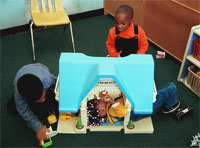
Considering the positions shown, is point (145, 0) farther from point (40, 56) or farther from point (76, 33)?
point (40, 56)

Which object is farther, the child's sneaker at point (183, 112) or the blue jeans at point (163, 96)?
the child's sneaker at point (183, 112)

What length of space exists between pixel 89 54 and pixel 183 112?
1466 mm

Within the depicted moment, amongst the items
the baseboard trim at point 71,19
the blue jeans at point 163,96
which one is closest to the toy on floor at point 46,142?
the blue jeans at point 163,96

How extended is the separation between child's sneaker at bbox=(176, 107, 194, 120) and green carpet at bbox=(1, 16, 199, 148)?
0.17 feet

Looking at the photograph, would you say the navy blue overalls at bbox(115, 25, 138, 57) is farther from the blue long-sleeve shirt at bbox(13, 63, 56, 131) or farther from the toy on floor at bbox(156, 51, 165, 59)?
the toy on floor at bbox(156, 51, 165, 59)

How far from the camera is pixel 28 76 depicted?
165 cm

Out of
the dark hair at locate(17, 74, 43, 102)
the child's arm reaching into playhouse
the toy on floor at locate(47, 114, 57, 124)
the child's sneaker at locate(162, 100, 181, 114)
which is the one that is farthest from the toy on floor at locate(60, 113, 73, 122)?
the child's sneaker at locate(162, 100, 181, 114)

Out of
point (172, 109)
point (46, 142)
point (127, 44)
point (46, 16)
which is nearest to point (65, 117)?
point (46, 142)

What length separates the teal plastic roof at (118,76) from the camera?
1.66 metres

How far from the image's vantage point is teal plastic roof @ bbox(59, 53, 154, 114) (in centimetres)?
166

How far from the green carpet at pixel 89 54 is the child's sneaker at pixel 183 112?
5 cm

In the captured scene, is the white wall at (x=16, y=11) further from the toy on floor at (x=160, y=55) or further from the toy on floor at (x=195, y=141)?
the toy on floor at (x=195, y=141)

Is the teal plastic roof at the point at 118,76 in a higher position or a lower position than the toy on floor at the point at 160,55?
higher

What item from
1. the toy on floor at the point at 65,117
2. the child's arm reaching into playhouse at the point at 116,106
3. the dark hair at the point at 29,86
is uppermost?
the dark hair at the point at 29,86
